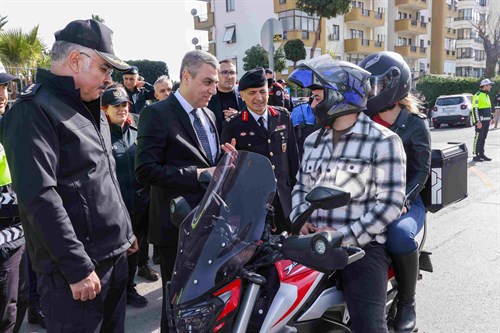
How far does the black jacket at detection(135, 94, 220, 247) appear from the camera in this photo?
2852mm

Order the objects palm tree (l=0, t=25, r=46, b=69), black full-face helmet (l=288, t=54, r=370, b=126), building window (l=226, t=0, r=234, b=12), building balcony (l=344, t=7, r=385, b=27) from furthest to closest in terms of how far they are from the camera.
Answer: building window (l=226, t=0, r=234, b=12) < building balcony (l=344, t=7, r=385, b=27) < palm tree (l=0, t=25, r=46, b=69) < black full-face helmet (l=288, t=54, r=370, b=126)

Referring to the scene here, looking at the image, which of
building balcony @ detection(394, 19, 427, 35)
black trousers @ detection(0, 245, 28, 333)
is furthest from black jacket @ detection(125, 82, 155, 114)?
building balcony @ detection(394, 19, 427, 35)

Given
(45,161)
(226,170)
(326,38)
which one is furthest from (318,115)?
(326,38)

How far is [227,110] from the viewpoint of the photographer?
4992 millimetres

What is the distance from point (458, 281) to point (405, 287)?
2.02 m

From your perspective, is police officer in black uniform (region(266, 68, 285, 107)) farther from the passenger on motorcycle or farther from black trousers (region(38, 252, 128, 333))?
black trousers (region(38, 252, 128, 333))

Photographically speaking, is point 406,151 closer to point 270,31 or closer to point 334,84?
point 334,84

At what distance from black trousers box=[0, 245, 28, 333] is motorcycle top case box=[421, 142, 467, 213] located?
2862mm

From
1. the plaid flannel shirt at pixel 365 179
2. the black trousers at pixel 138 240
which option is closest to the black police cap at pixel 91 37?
the plaid flannel shirt at pixel 365 179

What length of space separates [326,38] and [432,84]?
11151 millimetres

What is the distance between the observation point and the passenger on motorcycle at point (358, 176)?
2236 mm

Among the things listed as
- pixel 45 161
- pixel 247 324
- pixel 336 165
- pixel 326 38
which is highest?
pixel 326 38

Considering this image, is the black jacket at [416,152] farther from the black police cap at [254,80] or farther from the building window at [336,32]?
the building window at [336,32]

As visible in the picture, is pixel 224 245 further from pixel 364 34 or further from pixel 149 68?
pixel 364 34
